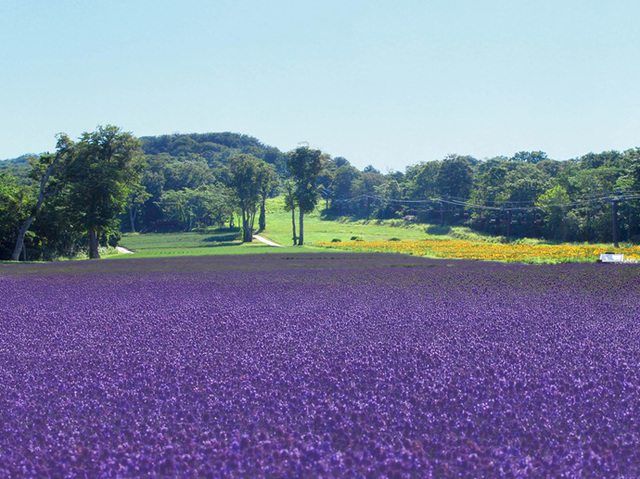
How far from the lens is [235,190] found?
82750mm

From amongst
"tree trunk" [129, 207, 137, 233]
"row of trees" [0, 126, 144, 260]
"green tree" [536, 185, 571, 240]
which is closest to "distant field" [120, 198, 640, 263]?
"green tree" [536, 185, 571, 240]

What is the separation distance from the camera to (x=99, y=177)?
1893 inches

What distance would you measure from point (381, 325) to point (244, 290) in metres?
8.33

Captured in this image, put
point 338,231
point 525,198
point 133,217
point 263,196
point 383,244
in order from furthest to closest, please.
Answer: point 133,217
point 338,231
point 263,196
point 525,198
point 383,244

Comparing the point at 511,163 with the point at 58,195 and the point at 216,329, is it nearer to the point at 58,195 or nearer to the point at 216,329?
the point at 58,195

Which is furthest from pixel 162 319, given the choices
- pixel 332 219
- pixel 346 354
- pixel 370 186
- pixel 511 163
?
pixel 370 186

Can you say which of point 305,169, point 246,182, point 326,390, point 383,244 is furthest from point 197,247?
point 326,390

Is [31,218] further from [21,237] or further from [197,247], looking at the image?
[197,247]

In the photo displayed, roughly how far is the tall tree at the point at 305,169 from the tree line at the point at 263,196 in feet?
0.43

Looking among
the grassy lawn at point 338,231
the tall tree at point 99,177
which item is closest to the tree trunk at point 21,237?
the tall tree at point 99,177

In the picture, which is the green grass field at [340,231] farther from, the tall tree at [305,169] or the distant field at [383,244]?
the tall tree at [305,169]

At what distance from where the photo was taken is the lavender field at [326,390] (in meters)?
4.78

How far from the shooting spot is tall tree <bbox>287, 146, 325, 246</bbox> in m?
72.3

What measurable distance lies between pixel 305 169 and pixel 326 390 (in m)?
66.3
